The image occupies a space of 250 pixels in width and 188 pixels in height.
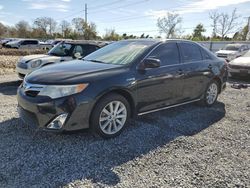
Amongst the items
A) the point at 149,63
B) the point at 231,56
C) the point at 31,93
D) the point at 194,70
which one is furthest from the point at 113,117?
the point at 231,56

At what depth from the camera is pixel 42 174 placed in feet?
9.46

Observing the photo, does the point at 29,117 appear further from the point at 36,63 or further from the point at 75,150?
the point at 36,63

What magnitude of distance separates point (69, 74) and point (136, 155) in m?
1.52

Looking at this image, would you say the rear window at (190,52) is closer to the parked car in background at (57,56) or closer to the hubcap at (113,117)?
the hubcap at (113,117)

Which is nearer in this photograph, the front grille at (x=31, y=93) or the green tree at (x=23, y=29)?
the front grille at (x=31, y=93)

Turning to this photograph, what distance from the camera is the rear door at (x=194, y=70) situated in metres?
4.98

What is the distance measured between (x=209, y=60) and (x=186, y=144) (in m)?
2.58

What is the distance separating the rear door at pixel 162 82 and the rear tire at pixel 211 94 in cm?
107

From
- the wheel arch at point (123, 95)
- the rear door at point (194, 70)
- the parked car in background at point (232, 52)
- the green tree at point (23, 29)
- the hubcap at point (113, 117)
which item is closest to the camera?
the wheel arch at point (123, 95)

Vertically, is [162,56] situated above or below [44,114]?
above

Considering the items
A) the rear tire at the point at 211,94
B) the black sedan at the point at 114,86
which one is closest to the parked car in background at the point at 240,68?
the rear tire at the point at 211,94

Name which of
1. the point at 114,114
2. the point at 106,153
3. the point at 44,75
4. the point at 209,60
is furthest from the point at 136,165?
the point at 209,60

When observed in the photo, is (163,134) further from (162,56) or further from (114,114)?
(162,56)

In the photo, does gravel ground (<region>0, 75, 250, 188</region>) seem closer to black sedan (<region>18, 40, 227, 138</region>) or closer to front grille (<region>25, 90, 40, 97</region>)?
black sedan (<region>18, 40, 227, 138</region>)
